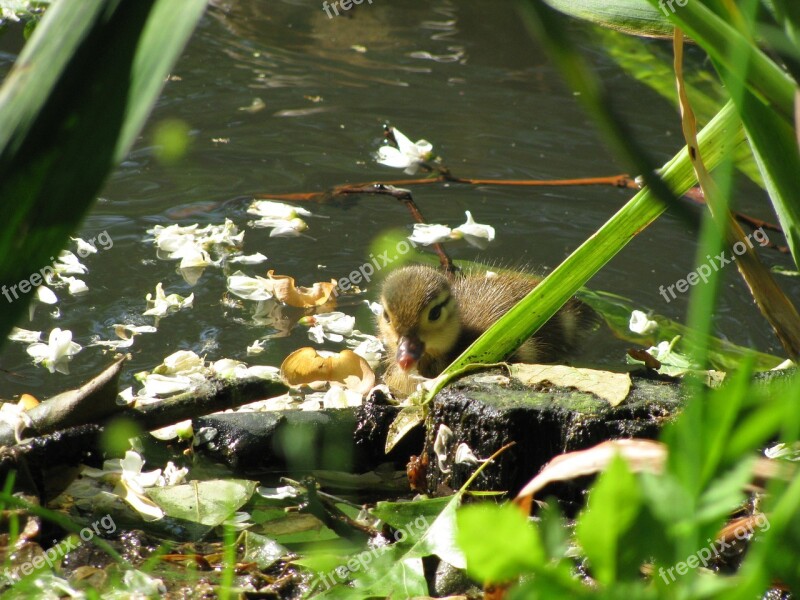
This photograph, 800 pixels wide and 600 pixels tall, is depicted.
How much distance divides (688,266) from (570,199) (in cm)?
77

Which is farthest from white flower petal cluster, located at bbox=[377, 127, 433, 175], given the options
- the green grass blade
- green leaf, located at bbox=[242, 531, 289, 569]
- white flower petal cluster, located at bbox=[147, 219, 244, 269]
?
green leaf, located at bbox=[242, 531, 289, 569]

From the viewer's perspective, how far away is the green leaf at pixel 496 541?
68 cm

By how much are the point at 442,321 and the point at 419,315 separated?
0.45 ft

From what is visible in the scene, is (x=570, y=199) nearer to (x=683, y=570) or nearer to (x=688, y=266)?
(x=688, y=266)

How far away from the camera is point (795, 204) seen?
1.71 metres

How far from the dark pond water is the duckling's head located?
0.33 meters

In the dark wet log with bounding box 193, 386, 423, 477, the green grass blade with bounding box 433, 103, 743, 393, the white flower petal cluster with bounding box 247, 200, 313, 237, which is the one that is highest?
the green grass blade with bounding box 433, 103, 743, 393

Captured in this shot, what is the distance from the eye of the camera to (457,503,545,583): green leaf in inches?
26.9

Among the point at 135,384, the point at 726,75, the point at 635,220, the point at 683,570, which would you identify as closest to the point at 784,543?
the point at 683,570

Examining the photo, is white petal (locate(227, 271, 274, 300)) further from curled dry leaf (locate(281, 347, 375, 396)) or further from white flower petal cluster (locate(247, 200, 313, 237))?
curled dry leaf (locate(281, 347, 375, 396))

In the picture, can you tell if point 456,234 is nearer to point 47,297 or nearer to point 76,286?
point 76,286
